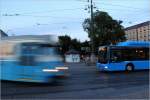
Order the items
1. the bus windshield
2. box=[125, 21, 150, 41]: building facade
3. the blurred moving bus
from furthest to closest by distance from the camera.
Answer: box=[125, 21, 150, 41]: building facade
the bus windshield
the blurred moving bus

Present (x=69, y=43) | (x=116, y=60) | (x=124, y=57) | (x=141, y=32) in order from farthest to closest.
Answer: (x=141, y=32)
(x=69, y=43)
(x=124, y=57)
(x=116, y=60)

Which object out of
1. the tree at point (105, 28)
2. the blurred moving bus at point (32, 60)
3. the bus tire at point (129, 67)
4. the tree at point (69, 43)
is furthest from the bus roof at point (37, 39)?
the tree at point (69, 43)

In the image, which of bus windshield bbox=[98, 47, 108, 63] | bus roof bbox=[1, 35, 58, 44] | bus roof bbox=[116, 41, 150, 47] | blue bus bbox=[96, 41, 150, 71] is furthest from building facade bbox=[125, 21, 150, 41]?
bus roof bbox=[1, 35, 58, 44]

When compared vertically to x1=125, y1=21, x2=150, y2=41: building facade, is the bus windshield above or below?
below

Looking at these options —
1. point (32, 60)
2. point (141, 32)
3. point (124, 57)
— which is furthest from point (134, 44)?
point (141, 32)

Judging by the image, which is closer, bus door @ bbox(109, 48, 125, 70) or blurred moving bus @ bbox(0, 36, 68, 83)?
blurred moving bus @ bbox(0, 36, 68, 83)

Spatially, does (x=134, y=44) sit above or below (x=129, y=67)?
above

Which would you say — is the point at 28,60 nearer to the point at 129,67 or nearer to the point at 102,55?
the point at 102,55

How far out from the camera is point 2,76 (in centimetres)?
1894

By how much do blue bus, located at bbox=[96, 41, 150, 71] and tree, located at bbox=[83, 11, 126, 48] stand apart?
46950mm

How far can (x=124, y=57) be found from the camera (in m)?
30.2

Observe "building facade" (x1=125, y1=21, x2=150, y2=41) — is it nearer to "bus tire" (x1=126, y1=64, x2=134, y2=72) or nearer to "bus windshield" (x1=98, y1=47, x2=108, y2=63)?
"bus tire" (x1=126, y1=64, x2=134, y2=72)

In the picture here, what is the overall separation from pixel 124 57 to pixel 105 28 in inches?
2044

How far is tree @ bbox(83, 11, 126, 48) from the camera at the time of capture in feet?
261
